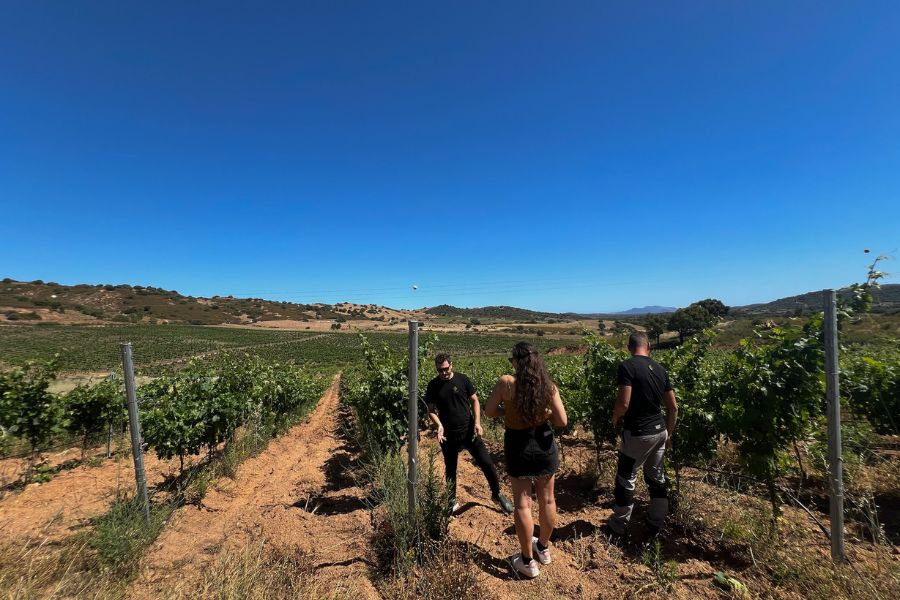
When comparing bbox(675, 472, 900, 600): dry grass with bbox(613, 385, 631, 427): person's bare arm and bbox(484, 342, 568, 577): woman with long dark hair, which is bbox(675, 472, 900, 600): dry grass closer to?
bbox(613, 385, 631, 427): person's bare arm

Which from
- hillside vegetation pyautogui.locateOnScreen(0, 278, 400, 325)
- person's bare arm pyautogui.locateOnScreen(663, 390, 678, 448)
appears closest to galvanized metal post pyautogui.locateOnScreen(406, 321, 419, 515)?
person's bare arm pyautogui.locateOnScreen(663, 390, 678, 448)

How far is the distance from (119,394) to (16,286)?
135532 mm

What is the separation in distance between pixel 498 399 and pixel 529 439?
1.26ft

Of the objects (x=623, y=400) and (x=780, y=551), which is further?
(x=623, y=400)

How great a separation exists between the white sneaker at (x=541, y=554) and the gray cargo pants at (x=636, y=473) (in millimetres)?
816

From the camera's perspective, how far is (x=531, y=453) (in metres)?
2.90

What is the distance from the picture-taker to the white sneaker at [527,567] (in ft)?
9.37

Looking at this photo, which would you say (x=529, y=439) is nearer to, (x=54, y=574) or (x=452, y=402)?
(x=452, y=402)

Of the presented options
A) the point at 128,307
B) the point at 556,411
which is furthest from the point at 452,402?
the point at 128,307

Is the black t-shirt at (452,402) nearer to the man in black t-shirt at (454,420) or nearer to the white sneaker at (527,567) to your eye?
the man in black t-shirt at (454,420)

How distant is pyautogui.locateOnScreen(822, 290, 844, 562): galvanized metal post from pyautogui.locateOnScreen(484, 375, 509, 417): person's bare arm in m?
2.32

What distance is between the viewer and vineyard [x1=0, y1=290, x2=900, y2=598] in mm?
A: 2736

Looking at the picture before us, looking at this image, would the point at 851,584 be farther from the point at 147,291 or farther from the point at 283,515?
the point at 147,291

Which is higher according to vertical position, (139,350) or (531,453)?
(531,453)
